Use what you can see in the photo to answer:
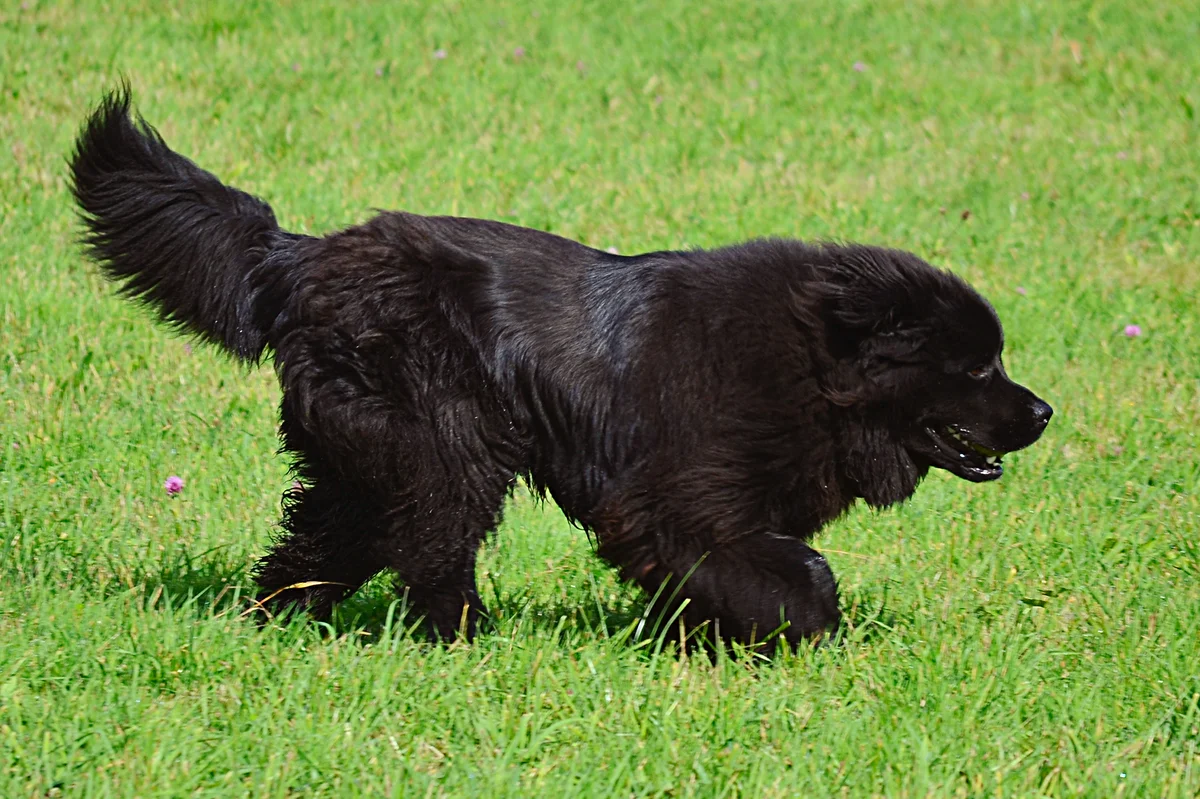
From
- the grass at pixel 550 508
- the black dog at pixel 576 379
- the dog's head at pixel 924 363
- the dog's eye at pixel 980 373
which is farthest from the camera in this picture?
the dog's eye at pixel 980 373

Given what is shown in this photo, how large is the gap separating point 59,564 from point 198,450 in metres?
1.28

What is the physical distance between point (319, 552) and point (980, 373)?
2048 mm

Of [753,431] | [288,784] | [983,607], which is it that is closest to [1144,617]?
[983,607]

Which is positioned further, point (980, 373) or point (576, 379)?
point (980, 373)

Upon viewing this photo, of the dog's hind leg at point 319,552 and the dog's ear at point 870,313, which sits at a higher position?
the dog's ear at point 870,313

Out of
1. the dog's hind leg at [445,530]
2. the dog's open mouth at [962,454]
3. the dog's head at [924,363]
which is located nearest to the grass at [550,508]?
the dog's hind leg at [445,530]

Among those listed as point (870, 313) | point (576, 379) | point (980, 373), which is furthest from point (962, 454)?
point (576, 379)

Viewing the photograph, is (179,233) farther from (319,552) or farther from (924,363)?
(924,363)

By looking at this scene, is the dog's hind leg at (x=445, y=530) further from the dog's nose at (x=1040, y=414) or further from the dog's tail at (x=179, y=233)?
the dog's nose at (x=1040, y=414)

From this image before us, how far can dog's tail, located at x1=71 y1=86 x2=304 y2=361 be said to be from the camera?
3.99 metres

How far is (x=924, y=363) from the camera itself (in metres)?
4.02

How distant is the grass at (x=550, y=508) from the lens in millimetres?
3227

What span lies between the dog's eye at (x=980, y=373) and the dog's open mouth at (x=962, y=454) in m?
0.16

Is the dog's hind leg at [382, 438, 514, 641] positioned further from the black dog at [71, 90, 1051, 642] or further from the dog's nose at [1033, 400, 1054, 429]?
the dog's nose at [1033, 400, 1054, 429]
